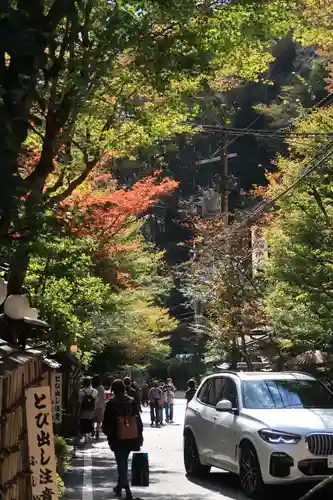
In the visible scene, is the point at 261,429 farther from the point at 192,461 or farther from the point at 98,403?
the point at 98,403

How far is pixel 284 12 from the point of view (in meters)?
10.1

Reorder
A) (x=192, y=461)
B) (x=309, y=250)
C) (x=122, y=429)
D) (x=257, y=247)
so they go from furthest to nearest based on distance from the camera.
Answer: (x=257, y=247)
(x=309, y=250)
(x=192, y=461)
(x=122, y=429)

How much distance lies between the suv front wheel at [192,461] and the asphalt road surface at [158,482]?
18 cm

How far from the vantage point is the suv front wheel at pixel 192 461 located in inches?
558

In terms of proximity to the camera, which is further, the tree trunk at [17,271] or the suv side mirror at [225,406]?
the suv side mirror at [225,406]

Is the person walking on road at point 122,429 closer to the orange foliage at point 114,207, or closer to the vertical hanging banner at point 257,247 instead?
the orange foliage at point 114,207

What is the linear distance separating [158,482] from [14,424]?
680 cm

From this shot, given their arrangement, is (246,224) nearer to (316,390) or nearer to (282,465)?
(316,390)

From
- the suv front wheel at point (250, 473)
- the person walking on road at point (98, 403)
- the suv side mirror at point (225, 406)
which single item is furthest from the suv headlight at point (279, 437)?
the person walking on road at point (98, 403)

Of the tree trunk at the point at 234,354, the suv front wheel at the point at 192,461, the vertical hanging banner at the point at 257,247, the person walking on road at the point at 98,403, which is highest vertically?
the vertical hanging banner at the point at 257,247

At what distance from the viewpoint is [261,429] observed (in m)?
11.5

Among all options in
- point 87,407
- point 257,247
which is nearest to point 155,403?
point 257,247

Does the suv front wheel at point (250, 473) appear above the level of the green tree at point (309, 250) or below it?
below

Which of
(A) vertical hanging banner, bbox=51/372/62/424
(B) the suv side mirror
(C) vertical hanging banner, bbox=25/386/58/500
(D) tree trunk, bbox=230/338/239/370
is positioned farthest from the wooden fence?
(D) tree trunk, bbox=230/338/239/370
